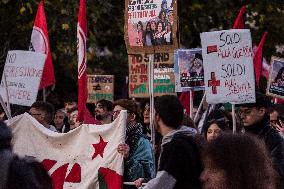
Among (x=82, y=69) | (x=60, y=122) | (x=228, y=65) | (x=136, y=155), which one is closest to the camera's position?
(x=136, y=155)

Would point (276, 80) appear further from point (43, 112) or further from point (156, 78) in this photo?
point (43, 112)

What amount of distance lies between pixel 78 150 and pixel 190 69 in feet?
11.9

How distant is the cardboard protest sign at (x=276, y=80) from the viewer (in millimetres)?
13047

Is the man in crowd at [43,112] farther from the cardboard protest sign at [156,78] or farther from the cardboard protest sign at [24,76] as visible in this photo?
the cardboard protest sign at [156,78]

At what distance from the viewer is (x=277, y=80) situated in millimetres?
13156

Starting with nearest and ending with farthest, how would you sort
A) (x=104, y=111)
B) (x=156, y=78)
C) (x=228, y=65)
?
(x=228, y=65) < (x=104, y=111) < (x=156, y=78)

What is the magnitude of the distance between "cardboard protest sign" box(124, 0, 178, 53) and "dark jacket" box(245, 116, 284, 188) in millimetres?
2012

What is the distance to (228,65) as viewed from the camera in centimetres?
1023

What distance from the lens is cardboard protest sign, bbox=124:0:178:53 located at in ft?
31.6

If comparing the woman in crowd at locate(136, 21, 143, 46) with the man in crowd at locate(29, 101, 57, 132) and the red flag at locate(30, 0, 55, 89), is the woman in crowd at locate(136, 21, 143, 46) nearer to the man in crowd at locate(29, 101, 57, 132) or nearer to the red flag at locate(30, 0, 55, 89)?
the man in crowd at locate(29, 101, 57, 132)

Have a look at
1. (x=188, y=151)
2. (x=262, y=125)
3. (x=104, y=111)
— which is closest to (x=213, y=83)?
(x=104, y=111)

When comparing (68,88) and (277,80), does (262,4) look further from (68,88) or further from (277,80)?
(277,80)

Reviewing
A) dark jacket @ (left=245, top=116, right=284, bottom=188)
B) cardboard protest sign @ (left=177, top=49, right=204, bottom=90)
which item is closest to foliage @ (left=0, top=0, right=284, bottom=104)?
cardboard protest sign @ (left=177, top=49, right=204, bottom=90)

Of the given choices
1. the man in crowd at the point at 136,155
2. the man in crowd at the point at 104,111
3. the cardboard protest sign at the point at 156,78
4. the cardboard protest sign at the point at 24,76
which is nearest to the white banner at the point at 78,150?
the man in crowd at the point at 136,155
